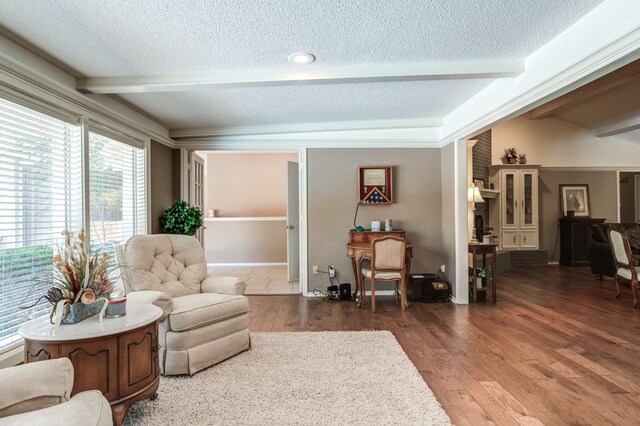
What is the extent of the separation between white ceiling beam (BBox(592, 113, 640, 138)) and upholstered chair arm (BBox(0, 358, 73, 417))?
8594 mm

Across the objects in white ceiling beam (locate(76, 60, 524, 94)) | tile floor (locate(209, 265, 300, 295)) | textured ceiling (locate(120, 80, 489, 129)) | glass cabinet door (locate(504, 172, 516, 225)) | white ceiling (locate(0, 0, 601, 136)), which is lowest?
tile floor (locate(209, 265, 300, 295))

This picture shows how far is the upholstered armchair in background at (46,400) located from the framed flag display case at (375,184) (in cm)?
381

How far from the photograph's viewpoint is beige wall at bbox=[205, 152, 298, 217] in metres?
7.52

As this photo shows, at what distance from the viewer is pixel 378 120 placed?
436 centimetres

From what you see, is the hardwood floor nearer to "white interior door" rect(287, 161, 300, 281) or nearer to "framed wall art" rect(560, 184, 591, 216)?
"white interior door" rect(287, 161, 300, 281)

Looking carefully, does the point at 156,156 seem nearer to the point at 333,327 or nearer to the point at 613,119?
the point at 333,327

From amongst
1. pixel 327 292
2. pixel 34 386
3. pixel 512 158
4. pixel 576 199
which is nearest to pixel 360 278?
pixel 327 292

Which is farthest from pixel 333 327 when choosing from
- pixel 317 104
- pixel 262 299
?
pixel 317 104

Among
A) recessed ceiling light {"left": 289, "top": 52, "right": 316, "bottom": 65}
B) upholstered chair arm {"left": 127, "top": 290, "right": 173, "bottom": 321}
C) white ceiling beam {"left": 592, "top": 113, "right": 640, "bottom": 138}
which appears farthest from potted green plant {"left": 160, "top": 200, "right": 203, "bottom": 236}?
white ceiling beam {"left": 592, "top": 113, "right": 640, "bottom": 138}

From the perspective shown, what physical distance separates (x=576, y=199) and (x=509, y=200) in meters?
1.74

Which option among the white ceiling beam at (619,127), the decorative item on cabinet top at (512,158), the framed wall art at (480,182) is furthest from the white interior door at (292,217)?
the white ceiling beam at (619,127)

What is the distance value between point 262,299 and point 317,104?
2.65m

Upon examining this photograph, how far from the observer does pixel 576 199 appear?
294 inches

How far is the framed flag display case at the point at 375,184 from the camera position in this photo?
→ 15.3 ft
